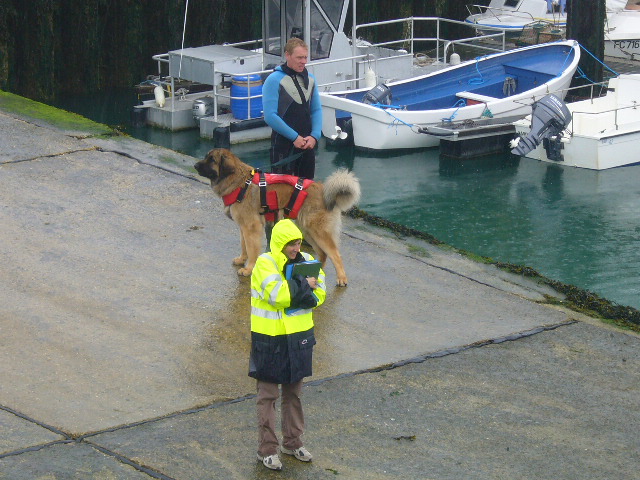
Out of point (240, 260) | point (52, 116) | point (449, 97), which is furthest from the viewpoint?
point (449, 97)

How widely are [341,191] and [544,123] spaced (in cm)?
751

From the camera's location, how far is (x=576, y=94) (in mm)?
18828

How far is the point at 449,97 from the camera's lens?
58.2ft

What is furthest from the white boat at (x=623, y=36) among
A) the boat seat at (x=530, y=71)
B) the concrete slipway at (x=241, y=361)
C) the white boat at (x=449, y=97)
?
the concrete slipway at (x=241, y=361)

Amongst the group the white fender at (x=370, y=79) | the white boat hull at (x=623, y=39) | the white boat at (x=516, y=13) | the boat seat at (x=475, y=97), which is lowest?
the boat seat at (x=475, y=97)

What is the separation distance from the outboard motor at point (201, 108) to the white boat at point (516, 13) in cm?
907

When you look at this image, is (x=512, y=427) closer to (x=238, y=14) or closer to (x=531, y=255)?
(x=531, y=255)

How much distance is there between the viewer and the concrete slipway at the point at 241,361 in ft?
19.9

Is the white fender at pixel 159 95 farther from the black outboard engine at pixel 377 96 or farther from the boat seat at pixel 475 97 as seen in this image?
the boat seat at pixel 475 97

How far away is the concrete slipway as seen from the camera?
608 centimetres

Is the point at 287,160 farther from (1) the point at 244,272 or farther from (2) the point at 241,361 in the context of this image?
(2) the point at 241,361

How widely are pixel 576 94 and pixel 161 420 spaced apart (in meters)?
14.2

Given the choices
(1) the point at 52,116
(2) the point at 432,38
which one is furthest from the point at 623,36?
(1) the point at 52,116

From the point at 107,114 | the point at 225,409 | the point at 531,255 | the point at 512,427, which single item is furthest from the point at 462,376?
the point at 107,114
